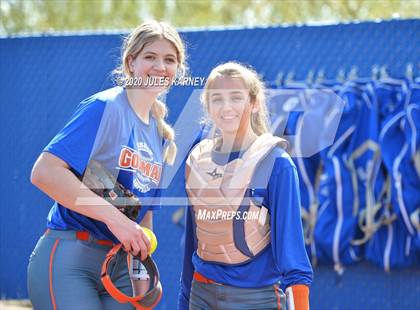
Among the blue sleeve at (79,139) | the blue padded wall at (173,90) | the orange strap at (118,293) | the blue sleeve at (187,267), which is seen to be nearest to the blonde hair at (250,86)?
→ the blue sleeve at (187,267)

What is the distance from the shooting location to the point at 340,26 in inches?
256

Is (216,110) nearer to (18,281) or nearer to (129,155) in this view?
(129,155)

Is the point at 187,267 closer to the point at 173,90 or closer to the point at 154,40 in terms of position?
the point at 154,40

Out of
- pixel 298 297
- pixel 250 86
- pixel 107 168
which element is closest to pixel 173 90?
pixel 250 86

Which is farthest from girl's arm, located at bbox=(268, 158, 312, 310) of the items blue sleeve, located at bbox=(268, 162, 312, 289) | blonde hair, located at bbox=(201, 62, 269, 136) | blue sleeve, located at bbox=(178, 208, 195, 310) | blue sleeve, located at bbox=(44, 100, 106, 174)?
blue sleeve, located at bbox=(44, 100, 106, 174)

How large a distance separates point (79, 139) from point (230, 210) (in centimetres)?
79

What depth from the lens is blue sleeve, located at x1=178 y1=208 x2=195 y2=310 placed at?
13.1 feet

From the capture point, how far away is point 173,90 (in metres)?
6.82

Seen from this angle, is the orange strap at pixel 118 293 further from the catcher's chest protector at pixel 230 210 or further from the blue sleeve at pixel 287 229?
the blue sleeve at pixel 287 229

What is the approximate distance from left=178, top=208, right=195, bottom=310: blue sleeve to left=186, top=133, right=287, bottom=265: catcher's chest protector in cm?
13

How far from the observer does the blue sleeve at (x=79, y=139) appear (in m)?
3.38

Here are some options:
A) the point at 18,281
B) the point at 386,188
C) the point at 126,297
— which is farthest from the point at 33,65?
the point at 126,297

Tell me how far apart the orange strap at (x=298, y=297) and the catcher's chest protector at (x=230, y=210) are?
0.86 ft

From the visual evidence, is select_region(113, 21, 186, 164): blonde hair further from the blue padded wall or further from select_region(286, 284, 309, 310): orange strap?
the blue padded wall
